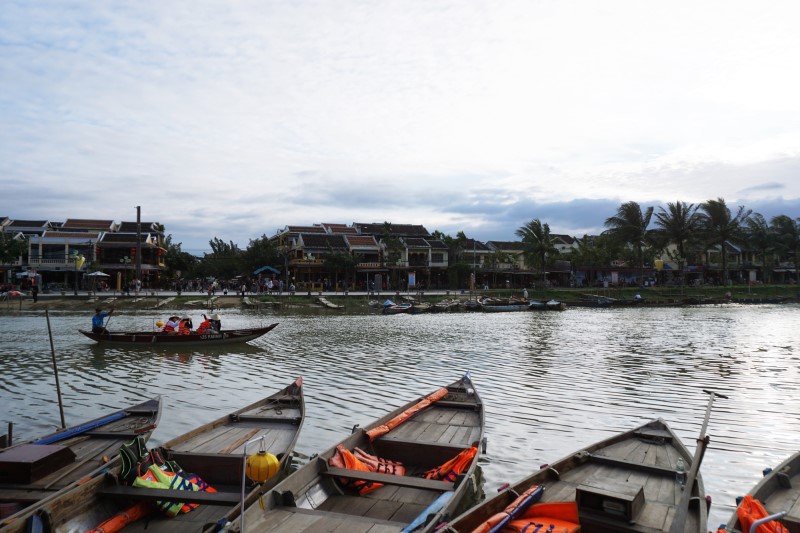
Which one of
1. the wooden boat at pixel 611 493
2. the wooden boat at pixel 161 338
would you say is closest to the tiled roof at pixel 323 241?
the wooden boat at pixel 161 338

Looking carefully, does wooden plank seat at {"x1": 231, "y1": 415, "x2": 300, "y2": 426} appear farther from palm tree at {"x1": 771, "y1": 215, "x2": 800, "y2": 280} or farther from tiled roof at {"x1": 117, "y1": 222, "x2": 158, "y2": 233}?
palm tree at {"x1": 771, "y1": 215, "x2": 800, "y2": 280}

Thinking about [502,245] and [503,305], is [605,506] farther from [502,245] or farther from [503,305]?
[502,245]

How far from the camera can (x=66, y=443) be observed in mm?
7844

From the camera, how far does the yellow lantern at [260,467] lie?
21.4 feet

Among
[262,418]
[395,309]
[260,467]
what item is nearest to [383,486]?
[260,467]

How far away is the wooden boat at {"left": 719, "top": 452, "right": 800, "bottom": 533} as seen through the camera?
5180 millimetres

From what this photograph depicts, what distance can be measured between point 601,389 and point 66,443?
39.7 ft

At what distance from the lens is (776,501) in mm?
5867

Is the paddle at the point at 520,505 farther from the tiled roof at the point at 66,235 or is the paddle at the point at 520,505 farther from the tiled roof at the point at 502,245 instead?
the tiled roof at the point at 502,245

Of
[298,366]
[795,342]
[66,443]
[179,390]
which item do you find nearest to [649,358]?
[795,342]

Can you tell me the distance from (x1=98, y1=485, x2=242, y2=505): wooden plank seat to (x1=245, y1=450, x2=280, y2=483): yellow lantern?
47cm

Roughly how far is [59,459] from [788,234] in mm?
80048

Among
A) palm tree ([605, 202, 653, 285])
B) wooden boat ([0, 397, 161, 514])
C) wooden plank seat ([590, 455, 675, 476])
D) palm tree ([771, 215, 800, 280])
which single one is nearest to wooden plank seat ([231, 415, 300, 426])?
wooden boat ([0, 397, 161, 514])

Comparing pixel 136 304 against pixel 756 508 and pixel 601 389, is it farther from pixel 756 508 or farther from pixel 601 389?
pixel 756 508
